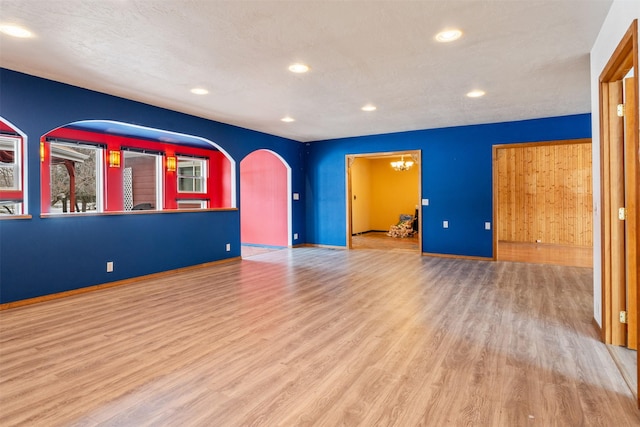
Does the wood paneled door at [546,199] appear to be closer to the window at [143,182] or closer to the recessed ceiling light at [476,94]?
the recessed ceiling light at [476,94]

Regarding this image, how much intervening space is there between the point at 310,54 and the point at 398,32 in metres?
0.84

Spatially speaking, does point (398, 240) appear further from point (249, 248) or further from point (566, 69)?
point (566, 69)

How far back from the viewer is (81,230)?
170 inches

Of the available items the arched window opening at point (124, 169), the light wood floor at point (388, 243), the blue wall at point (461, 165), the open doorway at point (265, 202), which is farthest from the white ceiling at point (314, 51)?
the light wood floor at point (388, 243)

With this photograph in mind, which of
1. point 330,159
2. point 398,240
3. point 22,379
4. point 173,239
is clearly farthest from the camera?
point 398,240

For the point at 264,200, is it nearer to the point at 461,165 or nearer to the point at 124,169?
the point at 124,169

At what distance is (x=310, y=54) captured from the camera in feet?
10.8

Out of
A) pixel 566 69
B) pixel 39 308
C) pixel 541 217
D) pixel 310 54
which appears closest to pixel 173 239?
pixel 39 308

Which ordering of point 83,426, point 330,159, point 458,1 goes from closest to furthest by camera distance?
1. point 83,426
2. point 458,1
3. point 330,159

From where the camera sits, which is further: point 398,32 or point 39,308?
point 39,308

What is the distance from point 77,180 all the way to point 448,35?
7.09 meters

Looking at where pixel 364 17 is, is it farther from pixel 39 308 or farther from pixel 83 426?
pixel 39 308

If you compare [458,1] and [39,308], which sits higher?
[458,1]

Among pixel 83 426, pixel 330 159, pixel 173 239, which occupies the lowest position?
pixel 83 426
